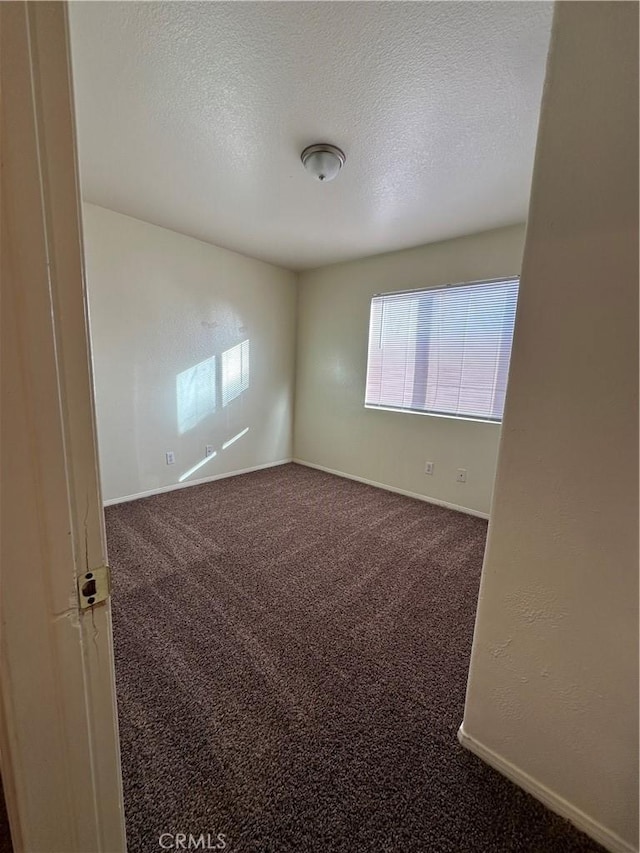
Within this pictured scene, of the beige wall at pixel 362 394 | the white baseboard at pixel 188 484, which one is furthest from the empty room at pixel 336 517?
the white baseboard at pixel 188 484

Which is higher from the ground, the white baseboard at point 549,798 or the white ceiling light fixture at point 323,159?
the white ceiling light fixture at point 323,159

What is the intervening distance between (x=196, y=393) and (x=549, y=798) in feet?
11.4

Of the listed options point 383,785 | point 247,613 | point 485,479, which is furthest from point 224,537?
point 485,479

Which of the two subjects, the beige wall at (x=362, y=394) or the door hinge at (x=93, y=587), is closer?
the door hinge at (x=93, y=587)

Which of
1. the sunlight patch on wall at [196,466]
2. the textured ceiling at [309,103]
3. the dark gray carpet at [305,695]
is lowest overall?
the dark gray carpet at [305,695]

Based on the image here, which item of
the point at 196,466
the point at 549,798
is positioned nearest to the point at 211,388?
the point at 196,466

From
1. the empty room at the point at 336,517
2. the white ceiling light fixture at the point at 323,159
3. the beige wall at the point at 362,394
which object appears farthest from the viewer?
the beige wall at the point at 362,394

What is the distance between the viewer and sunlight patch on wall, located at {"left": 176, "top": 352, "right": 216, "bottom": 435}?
339 centimetres

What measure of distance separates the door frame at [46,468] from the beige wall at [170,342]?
2.44 m

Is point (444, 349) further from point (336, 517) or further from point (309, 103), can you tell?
point (309, 103)

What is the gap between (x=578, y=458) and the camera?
888 mm

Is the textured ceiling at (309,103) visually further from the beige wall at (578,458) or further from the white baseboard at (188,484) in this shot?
the white baseboard at (188,484)

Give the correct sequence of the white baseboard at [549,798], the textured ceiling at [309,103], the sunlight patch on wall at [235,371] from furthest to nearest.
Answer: the sunlight patch on wall at [235,371], the textured ceiling at [309,103], the white baseboard at [549,798]

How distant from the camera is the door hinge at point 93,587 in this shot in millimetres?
527
